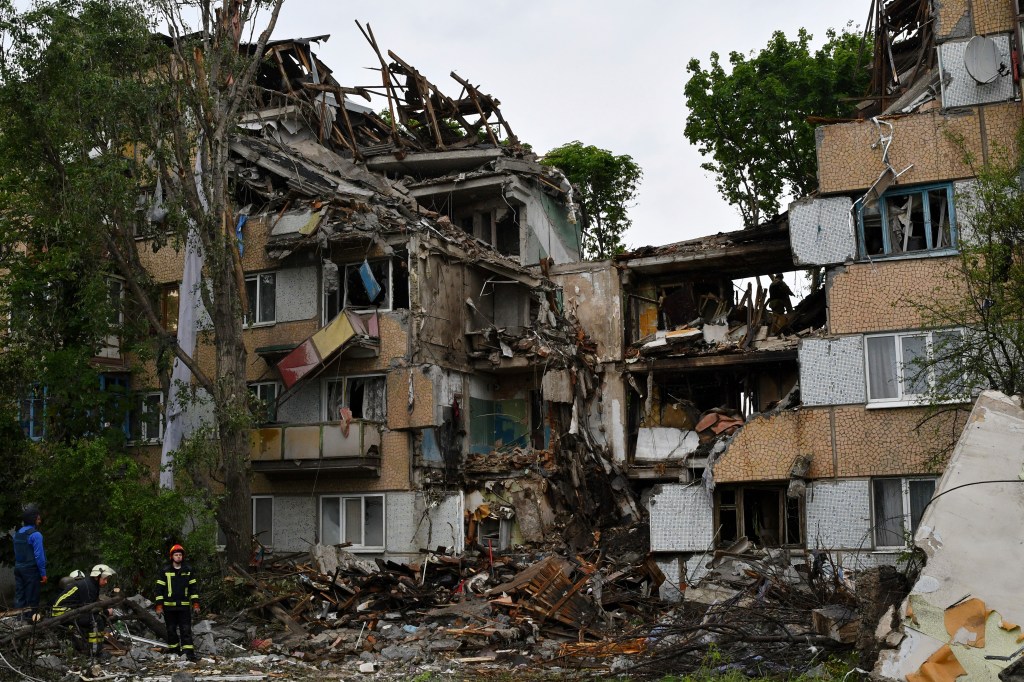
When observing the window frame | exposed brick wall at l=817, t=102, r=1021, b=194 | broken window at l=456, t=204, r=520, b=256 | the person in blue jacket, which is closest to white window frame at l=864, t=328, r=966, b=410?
exposed brick wall at l=817, t=102, r=1021, b=194

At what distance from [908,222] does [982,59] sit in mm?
2894

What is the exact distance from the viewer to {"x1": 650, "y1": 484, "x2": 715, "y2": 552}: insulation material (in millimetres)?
18844

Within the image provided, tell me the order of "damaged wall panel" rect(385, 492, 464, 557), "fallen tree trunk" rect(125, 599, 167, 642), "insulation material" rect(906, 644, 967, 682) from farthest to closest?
"damaged wall panel" rect(385, 492, 464, 557) → "fallen tree trunk" rect(125, 599, 167, 642) → "insulation material" rect(906, 644, 967, 682)

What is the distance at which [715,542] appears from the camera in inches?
742

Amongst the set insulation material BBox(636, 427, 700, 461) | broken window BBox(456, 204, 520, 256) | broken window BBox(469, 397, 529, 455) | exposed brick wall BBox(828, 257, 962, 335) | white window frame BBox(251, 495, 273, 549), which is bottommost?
white window frame BBox(251, 495, 273, 549)

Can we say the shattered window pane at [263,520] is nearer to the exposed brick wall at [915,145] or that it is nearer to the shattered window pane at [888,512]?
the shattered window pane at [888,512]

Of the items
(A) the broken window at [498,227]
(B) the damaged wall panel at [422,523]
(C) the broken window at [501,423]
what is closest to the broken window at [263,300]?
(C) the broken window at [501,423]

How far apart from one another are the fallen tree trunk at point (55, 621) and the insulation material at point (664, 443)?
471 inches

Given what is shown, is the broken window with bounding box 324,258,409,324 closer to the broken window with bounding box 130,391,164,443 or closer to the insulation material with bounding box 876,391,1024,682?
the broken window with bounding box 130,391,164,443

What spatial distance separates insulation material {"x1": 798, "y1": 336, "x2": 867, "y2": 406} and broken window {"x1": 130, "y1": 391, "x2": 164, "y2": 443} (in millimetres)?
14647

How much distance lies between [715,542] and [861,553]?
8.38 ft

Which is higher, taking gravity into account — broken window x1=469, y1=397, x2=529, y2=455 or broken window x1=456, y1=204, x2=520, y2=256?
broken window x1=456, y1=204, x2=520, y2=256

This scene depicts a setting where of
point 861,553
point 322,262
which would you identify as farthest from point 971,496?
point 322,262

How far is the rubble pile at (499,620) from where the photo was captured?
13398 mm
